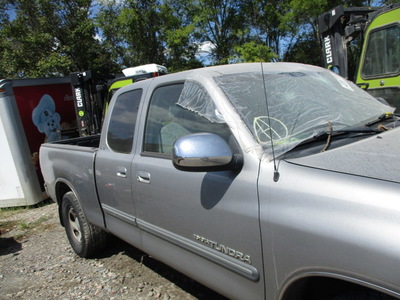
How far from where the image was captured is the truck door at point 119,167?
2.89 meters

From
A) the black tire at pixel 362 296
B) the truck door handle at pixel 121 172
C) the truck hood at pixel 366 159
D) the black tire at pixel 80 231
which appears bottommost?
the black tire at pixel 80 231

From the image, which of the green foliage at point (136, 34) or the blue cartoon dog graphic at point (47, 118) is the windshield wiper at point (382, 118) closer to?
the blue cartoon dog graphic at point (47, 118)

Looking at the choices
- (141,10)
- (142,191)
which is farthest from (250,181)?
(141,10)

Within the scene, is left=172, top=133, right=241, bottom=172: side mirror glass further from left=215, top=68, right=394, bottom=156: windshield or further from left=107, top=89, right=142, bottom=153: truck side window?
left=107, top=89, right=142, bottom=153: truck side window

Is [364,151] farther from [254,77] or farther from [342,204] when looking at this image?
[254,77]

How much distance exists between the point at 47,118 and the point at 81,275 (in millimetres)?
5253

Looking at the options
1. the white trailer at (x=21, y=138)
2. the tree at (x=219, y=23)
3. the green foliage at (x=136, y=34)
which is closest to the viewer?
the white trailer at (x=21, y=138)

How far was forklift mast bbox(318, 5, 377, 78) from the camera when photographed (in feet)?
19.1

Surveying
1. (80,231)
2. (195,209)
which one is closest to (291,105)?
(195,209)

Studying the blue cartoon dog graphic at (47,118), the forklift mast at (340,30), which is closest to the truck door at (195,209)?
the forklift mast at (340,30)

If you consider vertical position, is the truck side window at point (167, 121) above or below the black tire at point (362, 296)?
above

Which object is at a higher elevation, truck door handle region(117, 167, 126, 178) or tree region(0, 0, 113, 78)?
tree region(0, 0, 113, 78)

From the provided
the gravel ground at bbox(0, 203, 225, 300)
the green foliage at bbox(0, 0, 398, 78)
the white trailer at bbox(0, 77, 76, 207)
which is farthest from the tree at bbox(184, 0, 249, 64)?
the gravel ground at bbox(0, 203, 225, 300)

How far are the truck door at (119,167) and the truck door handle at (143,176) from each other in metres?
0.11
